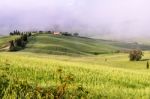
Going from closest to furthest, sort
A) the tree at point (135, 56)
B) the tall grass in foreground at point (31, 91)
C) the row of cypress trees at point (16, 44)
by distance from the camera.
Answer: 1. the tall grass in foreground at point (31, 91)
2. the tree at point (135, 56)
3. the row of cypress trees at point (16, 44)

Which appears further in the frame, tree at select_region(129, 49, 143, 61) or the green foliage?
tree at select_region(129, 49, 143, 61)

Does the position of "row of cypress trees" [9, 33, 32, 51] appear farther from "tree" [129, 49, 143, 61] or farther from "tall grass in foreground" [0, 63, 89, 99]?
"tall grass in foreground" [0, 63, 89, 99]

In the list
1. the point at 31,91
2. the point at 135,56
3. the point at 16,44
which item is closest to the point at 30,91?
the point at 31,91

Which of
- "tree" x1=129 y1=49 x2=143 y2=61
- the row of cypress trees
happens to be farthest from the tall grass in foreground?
the row of cypress trees

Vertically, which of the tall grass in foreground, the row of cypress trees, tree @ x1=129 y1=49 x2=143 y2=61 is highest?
the tall grass in foreground

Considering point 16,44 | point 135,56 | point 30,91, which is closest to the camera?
point 30,91

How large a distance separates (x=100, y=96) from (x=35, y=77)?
683 cm

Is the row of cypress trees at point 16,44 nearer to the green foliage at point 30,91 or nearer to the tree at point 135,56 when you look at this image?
the tree at point 135,56

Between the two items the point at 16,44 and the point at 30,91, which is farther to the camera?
the point at 16,44

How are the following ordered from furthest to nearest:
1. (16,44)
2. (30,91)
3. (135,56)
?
(16,44) → (135,56) → (30,91)

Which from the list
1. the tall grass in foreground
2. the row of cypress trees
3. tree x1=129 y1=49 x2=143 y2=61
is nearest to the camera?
the tall grass in foreground

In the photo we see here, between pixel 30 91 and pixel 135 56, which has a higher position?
pixel 30 91

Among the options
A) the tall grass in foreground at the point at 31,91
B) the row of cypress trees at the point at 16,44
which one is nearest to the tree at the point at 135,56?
the tall grass in foreground at the point at 31,91

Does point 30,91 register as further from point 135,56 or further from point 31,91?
point 135,56
